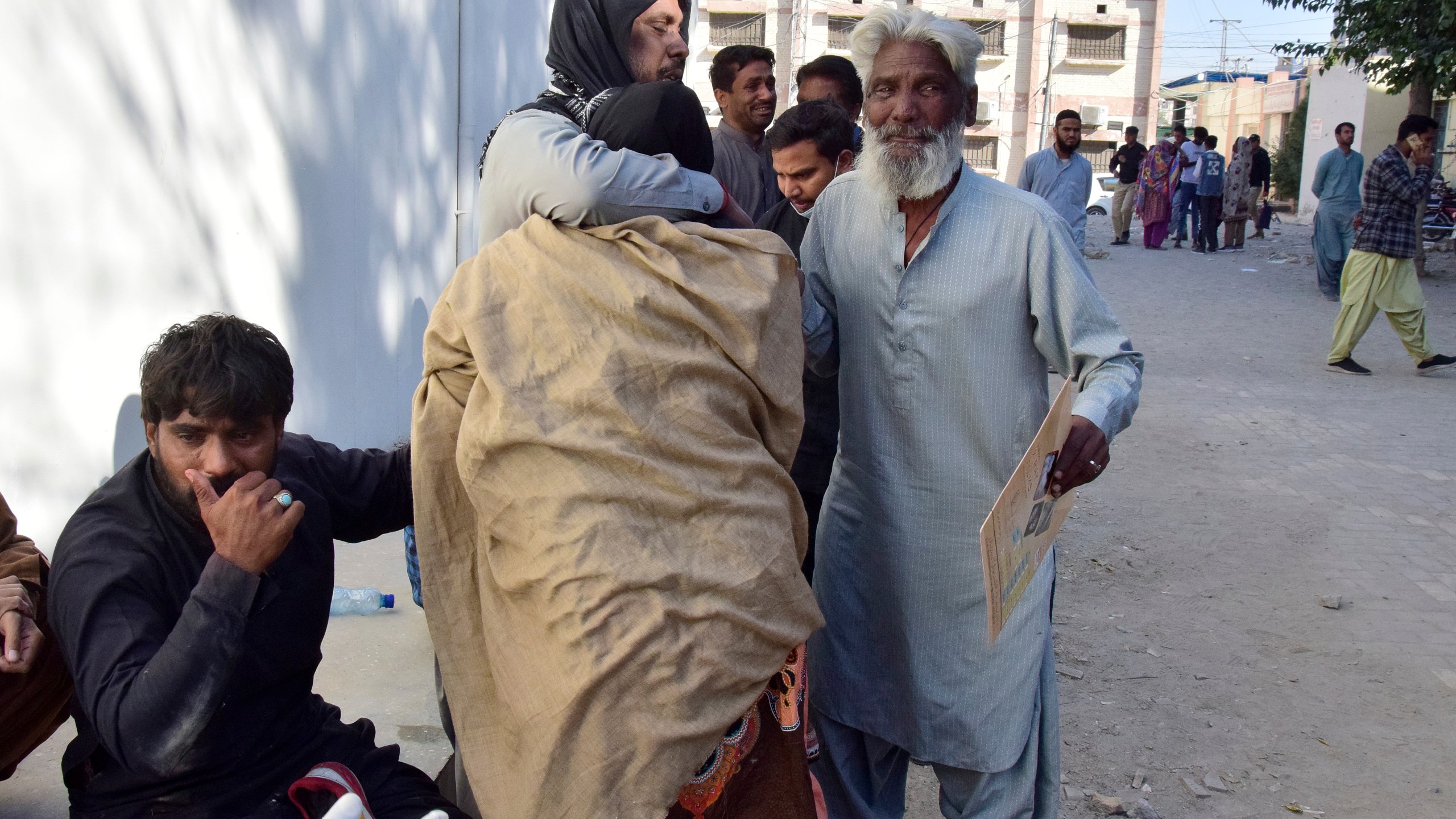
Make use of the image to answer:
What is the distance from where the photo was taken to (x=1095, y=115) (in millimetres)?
47562

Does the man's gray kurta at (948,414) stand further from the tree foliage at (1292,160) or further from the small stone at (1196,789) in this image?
the tree foliage at (1292,160)

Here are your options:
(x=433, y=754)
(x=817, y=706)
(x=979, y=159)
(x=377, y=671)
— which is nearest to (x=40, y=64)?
(x=377, y=671)

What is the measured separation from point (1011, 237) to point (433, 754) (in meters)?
1.86

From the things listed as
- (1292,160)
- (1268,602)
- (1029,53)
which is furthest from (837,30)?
(1268,602)

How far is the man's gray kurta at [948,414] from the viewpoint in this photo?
7.48 ft

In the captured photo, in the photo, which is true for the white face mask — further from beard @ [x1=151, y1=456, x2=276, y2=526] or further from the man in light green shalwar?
the man in light green shalwar

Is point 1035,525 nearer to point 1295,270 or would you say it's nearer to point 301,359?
point 301,359

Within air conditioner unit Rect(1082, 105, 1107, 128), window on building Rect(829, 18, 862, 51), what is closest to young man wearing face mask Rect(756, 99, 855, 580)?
window on building Rect(829, 18, 862, 51)

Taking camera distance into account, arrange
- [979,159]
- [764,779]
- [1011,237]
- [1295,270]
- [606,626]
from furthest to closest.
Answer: [979,159]
[1295,270]
[1011,237]
[764,779]
[606,626]

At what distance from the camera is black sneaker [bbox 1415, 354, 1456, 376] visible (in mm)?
8711

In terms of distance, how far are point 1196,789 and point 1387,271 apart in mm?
6626

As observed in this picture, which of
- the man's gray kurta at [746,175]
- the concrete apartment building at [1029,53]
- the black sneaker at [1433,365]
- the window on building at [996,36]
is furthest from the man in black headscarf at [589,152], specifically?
the window on building at [996,36]

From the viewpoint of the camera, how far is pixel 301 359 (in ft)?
14.1

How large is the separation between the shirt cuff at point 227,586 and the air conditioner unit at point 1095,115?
49.7 meters
